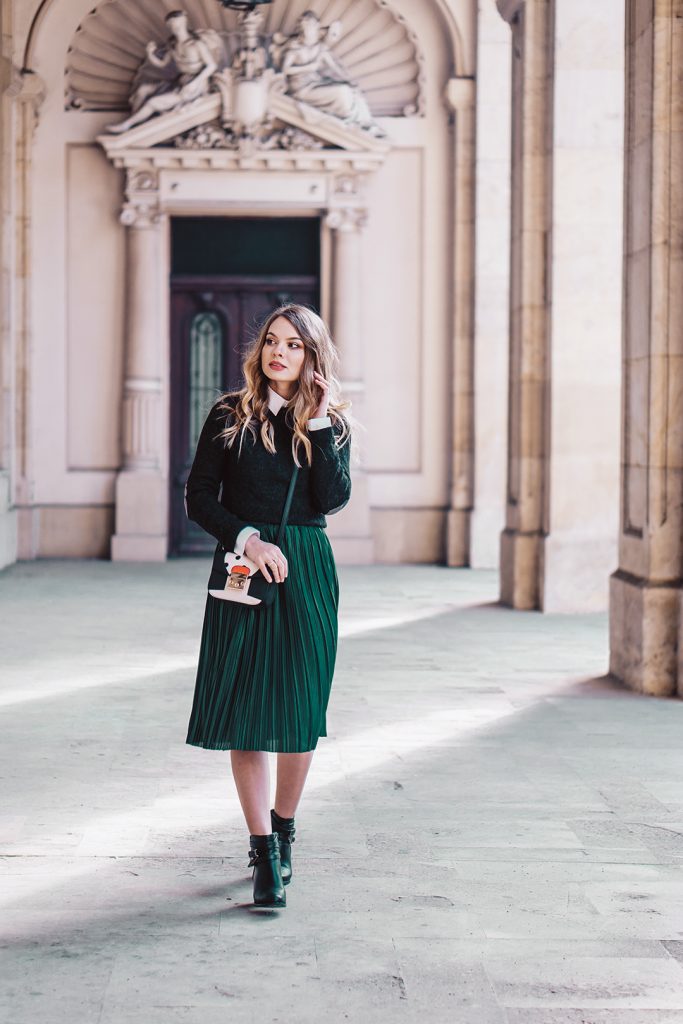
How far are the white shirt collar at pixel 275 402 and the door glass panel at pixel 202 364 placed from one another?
12.4m

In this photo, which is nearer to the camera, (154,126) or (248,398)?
(248,398)

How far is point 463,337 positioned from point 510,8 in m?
4.41

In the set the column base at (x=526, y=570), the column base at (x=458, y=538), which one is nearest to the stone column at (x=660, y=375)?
the column base at (x=526, y=570)

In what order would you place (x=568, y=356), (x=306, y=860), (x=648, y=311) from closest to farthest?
(x=306, y=860) → (x=648, y=311) → (x=568, y=356)

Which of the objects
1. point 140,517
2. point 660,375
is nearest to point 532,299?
point 660,375

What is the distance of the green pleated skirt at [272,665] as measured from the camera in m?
4.12

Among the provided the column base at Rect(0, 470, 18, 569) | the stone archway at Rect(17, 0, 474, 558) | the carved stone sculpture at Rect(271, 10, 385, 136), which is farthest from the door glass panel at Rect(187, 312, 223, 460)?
the carved stone sculpture at Rect(271, 10, 385, 136)

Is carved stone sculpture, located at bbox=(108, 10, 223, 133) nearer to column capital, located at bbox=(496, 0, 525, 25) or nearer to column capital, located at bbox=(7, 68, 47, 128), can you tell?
column capital, located at bbox=(7, 68, 47, 128)

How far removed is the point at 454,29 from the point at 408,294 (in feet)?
9.39

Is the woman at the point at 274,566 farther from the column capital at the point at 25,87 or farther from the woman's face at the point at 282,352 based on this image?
the column capital at the point at 25,87

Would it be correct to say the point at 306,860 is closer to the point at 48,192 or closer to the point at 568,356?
the point at 568,356

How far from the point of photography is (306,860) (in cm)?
455

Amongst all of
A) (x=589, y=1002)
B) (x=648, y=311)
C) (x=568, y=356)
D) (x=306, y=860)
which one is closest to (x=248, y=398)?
(x=306, y=860)

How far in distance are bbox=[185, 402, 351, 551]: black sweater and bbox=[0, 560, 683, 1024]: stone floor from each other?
107 centimetres
